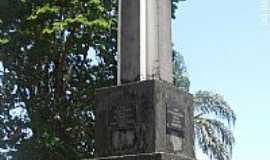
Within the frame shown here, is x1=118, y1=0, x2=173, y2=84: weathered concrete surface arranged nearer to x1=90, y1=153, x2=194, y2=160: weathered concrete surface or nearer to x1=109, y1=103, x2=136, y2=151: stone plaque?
x1=109, y1=103, x2=136, y2=151: stone plaque

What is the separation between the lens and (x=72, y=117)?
15.5 meters

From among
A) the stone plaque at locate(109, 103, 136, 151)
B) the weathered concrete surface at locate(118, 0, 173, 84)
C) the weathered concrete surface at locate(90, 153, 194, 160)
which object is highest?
the weathered concrete surface at locate(118, 0, 173, 84)

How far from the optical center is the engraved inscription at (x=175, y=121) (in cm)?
659

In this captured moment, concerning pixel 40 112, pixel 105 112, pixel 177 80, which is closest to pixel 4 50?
pixel 40 112

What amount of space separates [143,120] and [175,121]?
393 millimetres

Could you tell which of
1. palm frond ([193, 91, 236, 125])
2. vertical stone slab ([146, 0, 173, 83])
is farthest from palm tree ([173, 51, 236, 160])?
vertical stone slab ([146, 0, 173, 83])

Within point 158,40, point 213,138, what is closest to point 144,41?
point 158,40

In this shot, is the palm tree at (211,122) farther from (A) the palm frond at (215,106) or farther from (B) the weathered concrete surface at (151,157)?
(B) the weathered concrete surface at (151,157)

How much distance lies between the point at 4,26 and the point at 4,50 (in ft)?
2.00

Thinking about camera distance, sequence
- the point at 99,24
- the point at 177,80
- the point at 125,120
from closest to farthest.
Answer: the point at 125,120
the point at 99,24
the point at 177,80

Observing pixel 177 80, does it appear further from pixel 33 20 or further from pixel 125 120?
pixel 125 120

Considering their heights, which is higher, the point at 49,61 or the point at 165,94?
the point at 49,61

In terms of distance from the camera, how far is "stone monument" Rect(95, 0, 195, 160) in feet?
21.2

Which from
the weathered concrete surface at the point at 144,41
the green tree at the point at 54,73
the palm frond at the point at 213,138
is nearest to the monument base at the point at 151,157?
the weathered concrete surface at the point at 144,41
